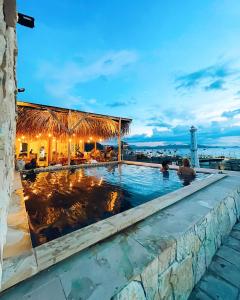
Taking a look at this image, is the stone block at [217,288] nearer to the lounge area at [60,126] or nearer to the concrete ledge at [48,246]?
the concrete ledge at [48,246]

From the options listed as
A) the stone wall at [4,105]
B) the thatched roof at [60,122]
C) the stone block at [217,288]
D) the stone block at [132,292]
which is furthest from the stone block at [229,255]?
the thatched roof at [60,122]

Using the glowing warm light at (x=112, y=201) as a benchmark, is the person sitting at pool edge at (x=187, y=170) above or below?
above

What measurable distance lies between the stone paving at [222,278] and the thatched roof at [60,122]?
8.38 m

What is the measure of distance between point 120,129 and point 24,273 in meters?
10.6

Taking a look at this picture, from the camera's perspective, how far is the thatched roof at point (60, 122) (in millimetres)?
8609

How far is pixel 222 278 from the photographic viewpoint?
2.36 meters

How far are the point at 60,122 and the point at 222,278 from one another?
8716mm

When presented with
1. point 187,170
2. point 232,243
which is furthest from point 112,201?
point 187,170

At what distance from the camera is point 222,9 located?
29.6 ft

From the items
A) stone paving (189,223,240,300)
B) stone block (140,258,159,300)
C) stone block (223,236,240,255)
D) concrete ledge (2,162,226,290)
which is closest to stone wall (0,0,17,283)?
concrete ledge (2,162,226,290)

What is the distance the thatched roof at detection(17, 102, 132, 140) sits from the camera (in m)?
8.61

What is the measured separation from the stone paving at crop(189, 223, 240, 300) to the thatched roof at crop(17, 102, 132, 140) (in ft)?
27.5

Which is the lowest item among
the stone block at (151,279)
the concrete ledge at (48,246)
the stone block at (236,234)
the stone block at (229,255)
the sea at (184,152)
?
the stone block at (229,255)

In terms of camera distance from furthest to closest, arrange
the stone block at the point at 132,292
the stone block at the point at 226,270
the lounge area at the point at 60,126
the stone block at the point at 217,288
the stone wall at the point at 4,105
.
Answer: the lounge area at the point at 60,126, the stone block at the point at 226,270, the stone block at the point at 217,288, the stone block at the point at 132,292, the stone wall at the point at 4,105
